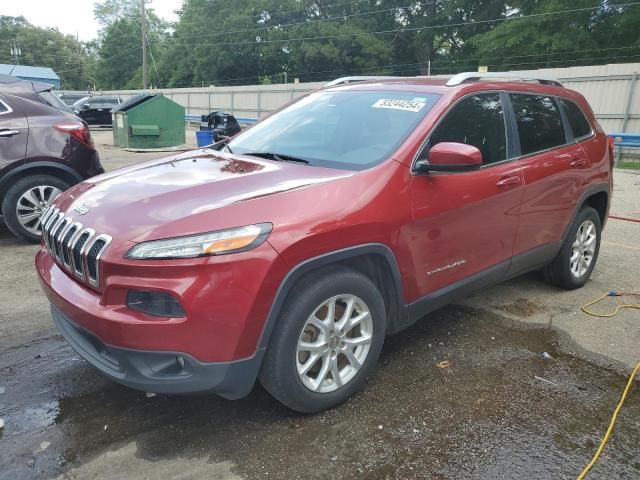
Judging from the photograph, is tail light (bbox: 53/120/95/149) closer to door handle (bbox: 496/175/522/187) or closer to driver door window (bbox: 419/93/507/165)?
driver door window (bbox: 419/93/507/165)

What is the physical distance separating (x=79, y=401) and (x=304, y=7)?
53.9 meters

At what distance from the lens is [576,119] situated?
457 cm

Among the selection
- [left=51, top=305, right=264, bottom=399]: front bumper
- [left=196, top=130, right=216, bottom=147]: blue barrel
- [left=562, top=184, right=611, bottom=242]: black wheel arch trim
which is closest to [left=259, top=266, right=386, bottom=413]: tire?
[left=51, top=305, right=264, bottom=399]: front bumper

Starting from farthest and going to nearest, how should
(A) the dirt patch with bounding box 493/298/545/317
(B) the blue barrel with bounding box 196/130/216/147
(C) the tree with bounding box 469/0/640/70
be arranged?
(C) the tree with bounding box 469/0/640/70, (B) the blue barrel with bounding box 196/130/216/147, (A) the dirt patch with bounding box 493/298/545/317

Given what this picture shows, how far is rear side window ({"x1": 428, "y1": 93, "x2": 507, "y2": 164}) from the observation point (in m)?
3.29

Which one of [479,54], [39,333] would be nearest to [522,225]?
[39,333]

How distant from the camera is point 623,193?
400 inches

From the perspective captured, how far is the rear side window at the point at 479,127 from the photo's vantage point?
130 inches

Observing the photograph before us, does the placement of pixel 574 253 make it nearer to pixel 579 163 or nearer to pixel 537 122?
pixel 579 163

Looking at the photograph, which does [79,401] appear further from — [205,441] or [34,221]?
[34,221]

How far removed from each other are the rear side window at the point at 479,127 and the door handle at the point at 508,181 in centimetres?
14

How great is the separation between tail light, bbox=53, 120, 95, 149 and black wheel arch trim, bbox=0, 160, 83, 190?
0.36 m

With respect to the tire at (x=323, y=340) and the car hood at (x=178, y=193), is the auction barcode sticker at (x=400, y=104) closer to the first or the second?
the car hood at (x=178, y=193)

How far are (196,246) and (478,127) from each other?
217 centimetres
